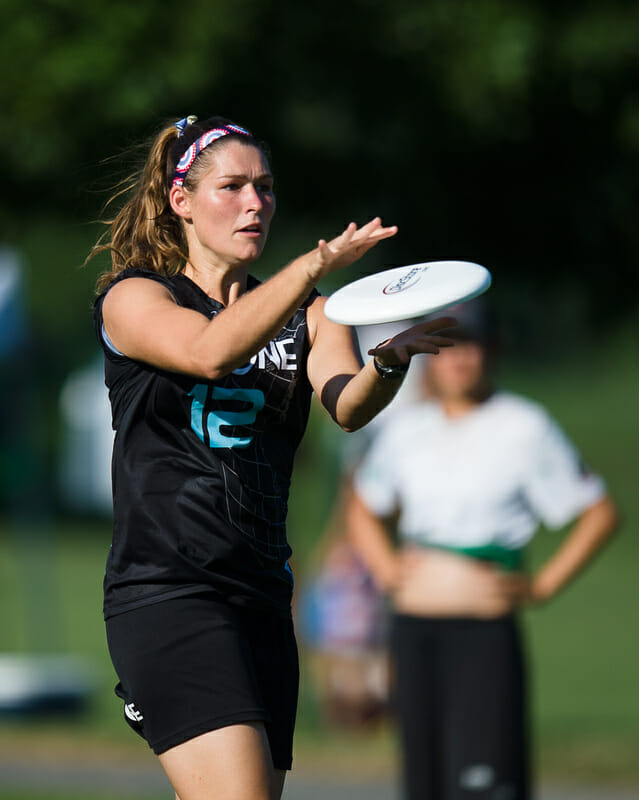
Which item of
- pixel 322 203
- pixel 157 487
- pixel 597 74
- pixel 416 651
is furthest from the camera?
pixel 322 203

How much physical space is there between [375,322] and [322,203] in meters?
A: 3.79

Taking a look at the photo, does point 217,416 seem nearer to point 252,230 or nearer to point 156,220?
point 252,230

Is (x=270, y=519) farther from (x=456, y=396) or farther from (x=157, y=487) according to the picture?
(x=456, y=396)

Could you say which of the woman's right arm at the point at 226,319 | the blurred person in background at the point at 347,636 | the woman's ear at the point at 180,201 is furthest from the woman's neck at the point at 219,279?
the blurred person in background at the point at 347,636

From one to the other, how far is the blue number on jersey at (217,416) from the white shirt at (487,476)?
218cm

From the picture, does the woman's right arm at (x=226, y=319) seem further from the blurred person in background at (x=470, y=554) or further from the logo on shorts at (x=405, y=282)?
the blurred person in background at (x=470, y=554)

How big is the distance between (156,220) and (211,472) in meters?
0.71

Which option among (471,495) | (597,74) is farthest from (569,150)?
(471,495)

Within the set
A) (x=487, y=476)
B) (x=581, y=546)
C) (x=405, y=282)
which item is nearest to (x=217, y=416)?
(x=405, y=282)

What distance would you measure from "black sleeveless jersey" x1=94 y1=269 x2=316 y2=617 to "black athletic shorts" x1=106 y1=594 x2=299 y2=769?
0.04 meters

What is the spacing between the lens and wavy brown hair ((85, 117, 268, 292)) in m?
3.57

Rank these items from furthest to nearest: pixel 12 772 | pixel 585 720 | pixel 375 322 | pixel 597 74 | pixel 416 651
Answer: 1. pixel 585 720
2. pixel 12 772
3. pixel 597 74
4. pixel 416 651
5. pixel 375 322

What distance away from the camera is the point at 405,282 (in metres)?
3.22

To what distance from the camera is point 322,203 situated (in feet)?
22.2
